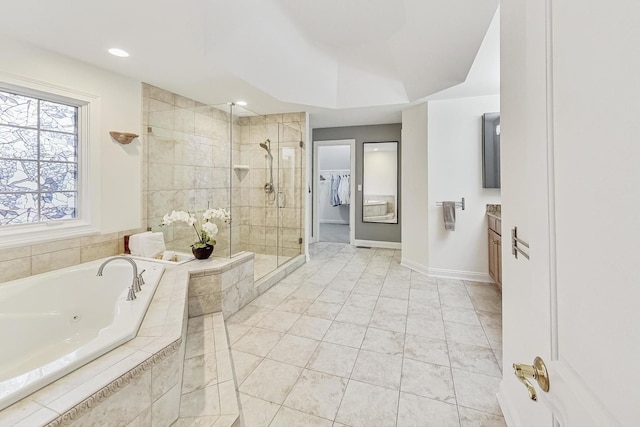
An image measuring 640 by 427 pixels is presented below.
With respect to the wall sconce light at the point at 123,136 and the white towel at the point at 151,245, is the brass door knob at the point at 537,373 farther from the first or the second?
the wall sconce light at the point at 123,136

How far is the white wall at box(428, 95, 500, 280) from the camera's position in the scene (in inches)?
136

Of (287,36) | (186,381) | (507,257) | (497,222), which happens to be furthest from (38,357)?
(497,222)

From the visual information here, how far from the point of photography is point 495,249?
304 centimetres

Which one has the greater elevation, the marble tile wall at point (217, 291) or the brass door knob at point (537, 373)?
the brass door knob at point (537, 373)

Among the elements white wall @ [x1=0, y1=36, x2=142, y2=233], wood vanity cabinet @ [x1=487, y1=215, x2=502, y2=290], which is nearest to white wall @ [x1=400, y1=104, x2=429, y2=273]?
wood vanity cabinet @ [x1=487, y1=215, x2=502, y2=290]

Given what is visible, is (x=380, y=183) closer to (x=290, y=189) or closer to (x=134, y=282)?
(x=290, y=189)

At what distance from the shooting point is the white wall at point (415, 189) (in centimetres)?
374

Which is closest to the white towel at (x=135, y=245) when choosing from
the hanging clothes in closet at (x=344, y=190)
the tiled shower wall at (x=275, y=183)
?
the tiled shower wall at (x=275, y=183)

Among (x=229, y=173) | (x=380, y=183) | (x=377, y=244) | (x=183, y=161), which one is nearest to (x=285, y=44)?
(x=229, y=173)

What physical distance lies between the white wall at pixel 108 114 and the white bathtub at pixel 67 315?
651 mm

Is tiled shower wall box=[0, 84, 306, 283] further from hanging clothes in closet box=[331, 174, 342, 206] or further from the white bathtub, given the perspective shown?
hanging clothes in closet box=[331, 174, 342, 206]

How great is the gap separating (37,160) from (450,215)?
4270mm

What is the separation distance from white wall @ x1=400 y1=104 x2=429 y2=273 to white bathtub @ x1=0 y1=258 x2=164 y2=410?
3.19 meters

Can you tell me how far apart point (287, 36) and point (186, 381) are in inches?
125
